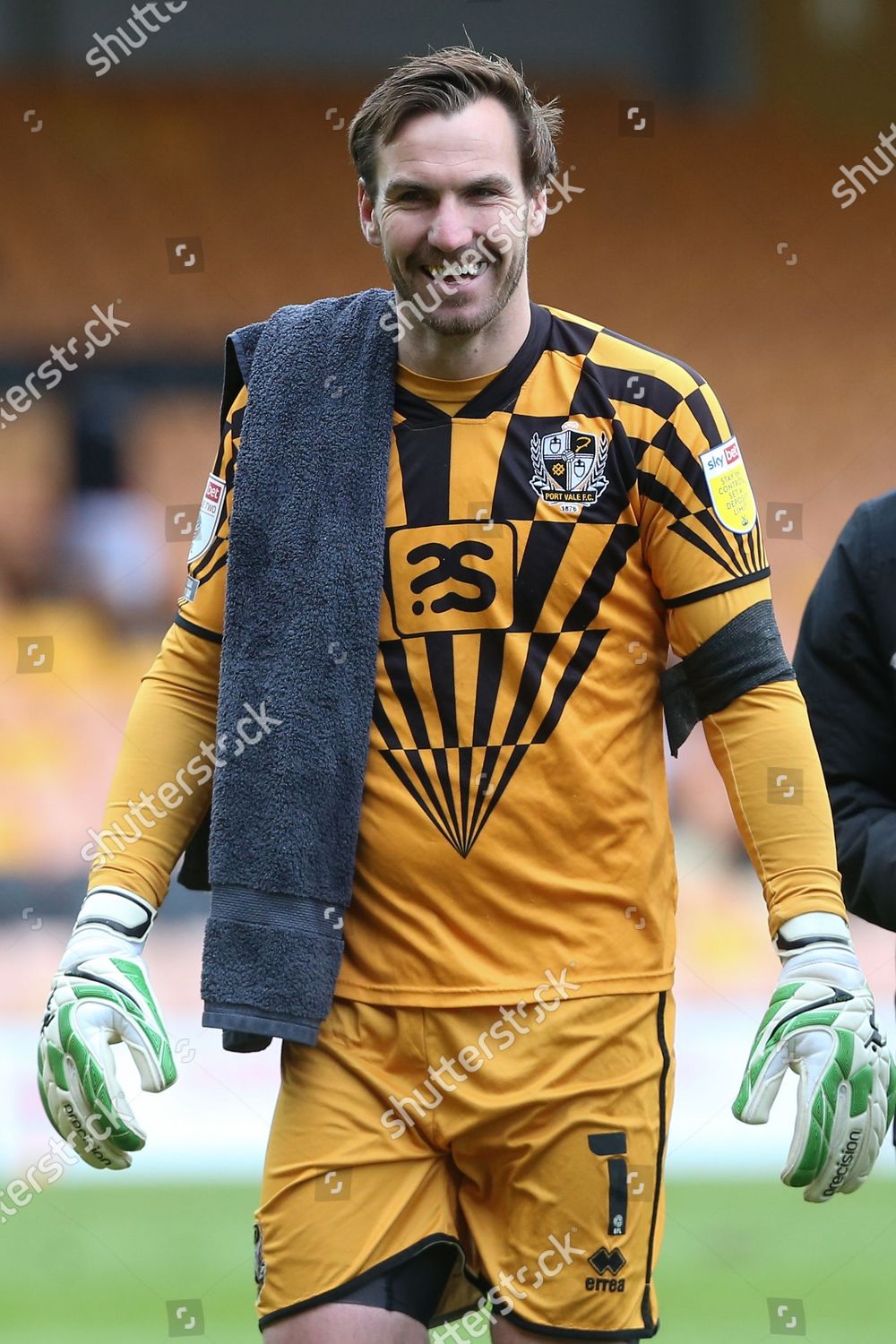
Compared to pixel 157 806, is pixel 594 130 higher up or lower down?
higher up

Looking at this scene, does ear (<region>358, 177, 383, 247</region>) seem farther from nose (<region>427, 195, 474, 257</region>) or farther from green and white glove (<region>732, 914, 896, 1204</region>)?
green and white glove (<region>732, 914, 896, 1204</region>)

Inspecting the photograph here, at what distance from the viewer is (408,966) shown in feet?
6.96

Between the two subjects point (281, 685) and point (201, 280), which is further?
point (201, 280)

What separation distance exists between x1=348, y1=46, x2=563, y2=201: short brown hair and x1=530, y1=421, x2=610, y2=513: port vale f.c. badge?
0.31 m

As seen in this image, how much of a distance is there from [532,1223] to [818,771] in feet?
1.93

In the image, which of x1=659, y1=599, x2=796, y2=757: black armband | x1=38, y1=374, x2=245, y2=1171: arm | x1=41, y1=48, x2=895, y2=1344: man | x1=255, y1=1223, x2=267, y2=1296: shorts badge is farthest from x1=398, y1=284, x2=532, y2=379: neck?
x1=255, y1=1223, x2=267, y2=1296: shorts badge

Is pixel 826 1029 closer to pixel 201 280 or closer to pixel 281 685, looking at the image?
pixel 281 685

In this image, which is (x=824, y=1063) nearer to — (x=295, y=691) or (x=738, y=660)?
(x=738, y=660)

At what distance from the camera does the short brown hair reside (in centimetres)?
215

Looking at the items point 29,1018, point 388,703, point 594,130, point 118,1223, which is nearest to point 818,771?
point 388,703

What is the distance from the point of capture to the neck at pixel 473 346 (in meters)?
2.19

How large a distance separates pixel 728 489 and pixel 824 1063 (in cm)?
64

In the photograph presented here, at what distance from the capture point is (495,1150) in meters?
2.11

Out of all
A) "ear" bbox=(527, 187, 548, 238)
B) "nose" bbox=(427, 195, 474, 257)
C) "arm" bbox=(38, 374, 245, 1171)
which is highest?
"ear" bbox=(527, 187, 548, 238)
